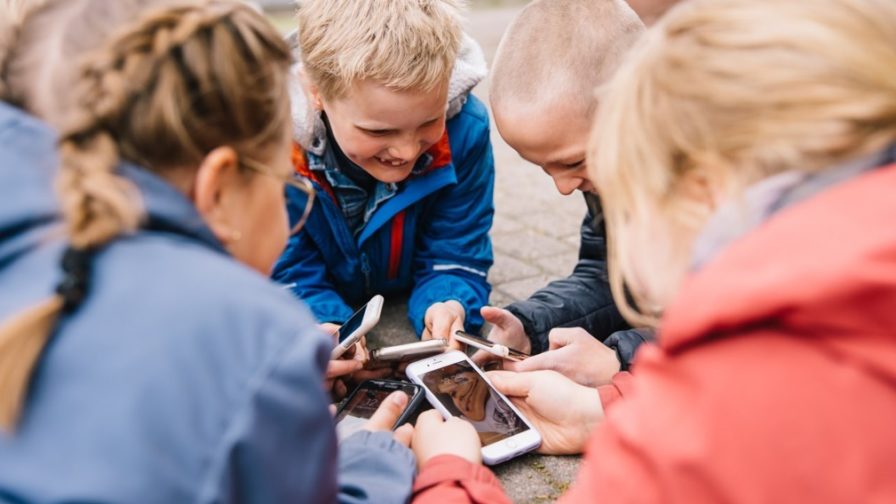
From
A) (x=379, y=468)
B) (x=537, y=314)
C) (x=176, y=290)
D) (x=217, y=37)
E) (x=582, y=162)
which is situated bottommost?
(x=537, y=314)

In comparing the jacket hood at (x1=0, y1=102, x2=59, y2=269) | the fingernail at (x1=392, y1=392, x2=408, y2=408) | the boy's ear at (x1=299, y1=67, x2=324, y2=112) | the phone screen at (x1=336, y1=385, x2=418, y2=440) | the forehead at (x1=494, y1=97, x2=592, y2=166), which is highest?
the jacket hood at (x1=0, y1=102, x2=59, y2=269)

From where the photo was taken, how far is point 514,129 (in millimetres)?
2543

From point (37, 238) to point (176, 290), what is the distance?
23 centimetres

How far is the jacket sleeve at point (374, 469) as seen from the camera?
5.93 ft

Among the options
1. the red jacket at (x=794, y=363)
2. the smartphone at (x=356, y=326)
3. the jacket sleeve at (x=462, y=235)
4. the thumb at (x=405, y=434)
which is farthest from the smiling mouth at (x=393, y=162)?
the red jacket at (x=794, y=363)

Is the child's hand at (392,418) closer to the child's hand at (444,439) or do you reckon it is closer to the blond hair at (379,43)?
the child's hand at (444,439)

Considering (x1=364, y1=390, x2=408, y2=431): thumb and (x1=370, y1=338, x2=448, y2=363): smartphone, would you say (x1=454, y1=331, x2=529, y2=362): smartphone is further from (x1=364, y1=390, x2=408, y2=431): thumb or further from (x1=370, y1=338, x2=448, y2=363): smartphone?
(x1=364, y1=390, x2=408, y2=431): thumb

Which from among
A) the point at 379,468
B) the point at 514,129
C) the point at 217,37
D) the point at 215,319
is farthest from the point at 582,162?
the point at 215,319

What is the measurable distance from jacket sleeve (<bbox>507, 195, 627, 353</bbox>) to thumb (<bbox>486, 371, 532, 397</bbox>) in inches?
14.7

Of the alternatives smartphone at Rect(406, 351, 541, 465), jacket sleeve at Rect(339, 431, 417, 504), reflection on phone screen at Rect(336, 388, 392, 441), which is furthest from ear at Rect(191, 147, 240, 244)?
smartphone at Rect(406, 351, 541, 465)

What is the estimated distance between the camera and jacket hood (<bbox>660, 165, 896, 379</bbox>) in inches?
40.4

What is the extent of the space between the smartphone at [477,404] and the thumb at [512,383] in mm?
35

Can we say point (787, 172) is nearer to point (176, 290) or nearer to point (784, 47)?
point (784, 47)

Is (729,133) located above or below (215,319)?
above
